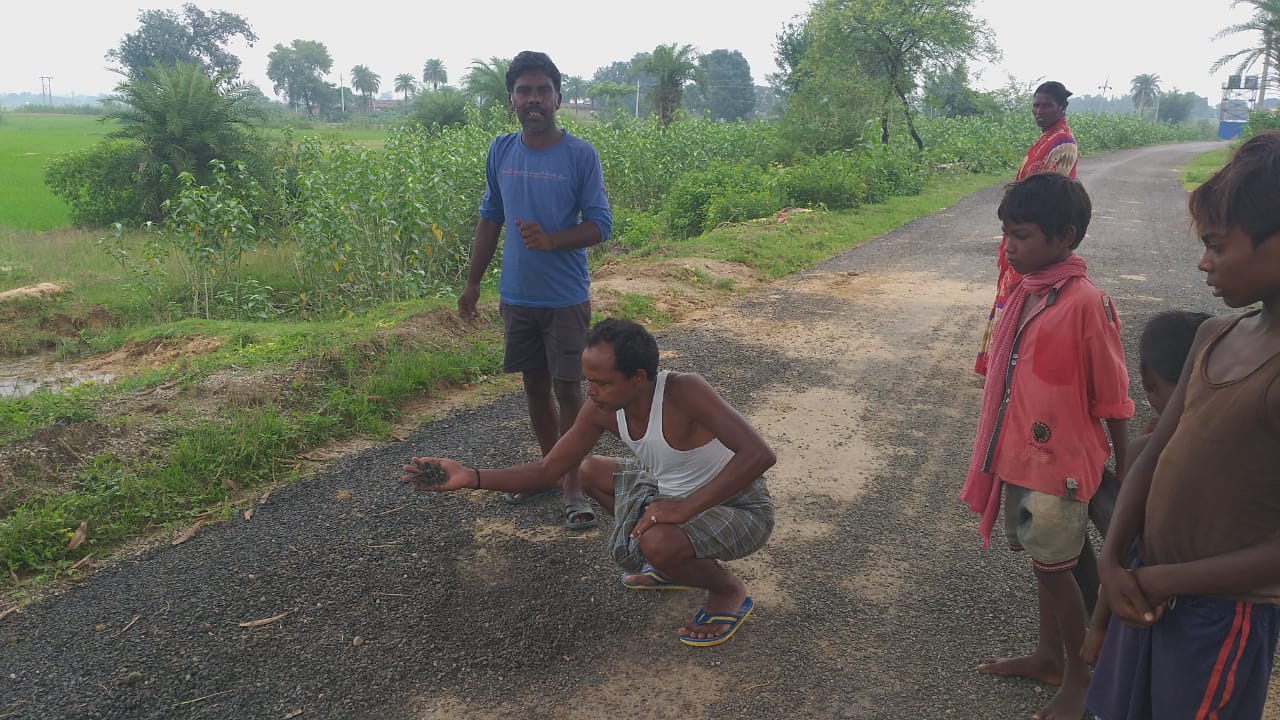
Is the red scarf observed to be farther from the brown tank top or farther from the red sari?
the red sari

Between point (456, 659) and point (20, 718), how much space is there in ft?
4.23

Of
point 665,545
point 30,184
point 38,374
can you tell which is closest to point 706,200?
point 38,374

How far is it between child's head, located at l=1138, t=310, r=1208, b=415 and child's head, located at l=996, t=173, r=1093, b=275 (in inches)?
12.6

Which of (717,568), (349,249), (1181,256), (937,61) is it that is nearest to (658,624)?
(717,568)

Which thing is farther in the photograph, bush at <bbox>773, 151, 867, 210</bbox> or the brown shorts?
bush at <bbox>773, 151, 867, 210</bbox>

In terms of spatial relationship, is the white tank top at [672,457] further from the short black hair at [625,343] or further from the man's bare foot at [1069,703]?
the man's bare foot at [1069,703]

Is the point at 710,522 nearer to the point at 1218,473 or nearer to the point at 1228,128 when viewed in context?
the point at 1218,473

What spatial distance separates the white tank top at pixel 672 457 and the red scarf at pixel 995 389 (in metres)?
0.79

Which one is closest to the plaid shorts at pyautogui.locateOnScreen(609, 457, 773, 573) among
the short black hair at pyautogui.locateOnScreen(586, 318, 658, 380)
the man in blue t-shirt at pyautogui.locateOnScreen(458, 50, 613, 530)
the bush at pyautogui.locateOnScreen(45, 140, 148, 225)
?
the short black hair at pyautogui.locateOnScreen(586, 318, 658, 380)

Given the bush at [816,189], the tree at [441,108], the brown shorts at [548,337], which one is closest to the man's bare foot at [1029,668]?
the brown shorts at [548,337]

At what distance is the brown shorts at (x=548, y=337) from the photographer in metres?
3.89

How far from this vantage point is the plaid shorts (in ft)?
9.73

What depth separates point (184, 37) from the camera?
66.6 metres

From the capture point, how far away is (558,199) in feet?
12.5
